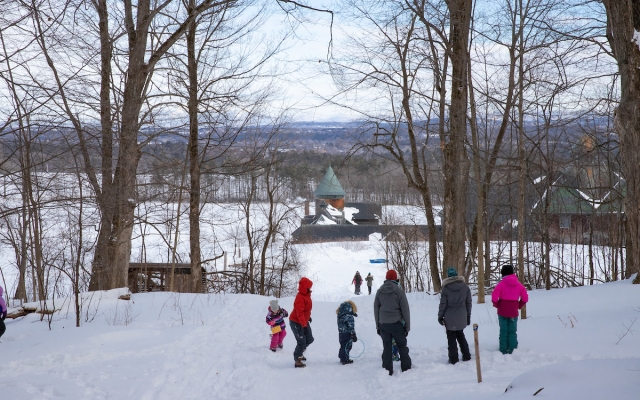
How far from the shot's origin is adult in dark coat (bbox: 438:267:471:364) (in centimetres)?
700

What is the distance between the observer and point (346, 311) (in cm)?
754

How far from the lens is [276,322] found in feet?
26.7

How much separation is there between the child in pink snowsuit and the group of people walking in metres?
0.53

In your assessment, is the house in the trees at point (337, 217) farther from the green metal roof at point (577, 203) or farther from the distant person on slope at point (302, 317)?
the distant person on slope at point (302, 317)

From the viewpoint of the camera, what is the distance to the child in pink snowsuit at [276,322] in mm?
8117

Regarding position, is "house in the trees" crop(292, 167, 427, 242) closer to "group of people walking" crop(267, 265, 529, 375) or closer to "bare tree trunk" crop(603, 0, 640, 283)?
"bare tree trunk" crop(603, 0, 640, 283)

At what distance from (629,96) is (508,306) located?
502cm

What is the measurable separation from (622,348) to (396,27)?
11142mm

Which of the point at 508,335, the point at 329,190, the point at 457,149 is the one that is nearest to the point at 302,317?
the point at 508,335

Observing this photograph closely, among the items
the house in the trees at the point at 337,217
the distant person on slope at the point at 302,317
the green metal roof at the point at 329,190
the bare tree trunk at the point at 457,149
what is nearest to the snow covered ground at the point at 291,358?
the distant person on slope at the point at 302,317

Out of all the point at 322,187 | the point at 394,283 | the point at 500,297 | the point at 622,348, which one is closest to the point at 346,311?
the point at 394,283

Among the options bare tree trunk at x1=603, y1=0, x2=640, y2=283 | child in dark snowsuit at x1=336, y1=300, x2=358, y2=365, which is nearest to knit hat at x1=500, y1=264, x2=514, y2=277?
child in dark snowsuit at x1=336, y1=300, x2=358, y2=365

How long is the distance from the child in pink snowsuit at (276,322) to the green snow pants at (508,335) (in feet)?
10.8

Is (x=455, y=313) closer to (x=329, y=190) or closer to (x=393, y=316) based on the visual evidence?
(x=393, y=316)
